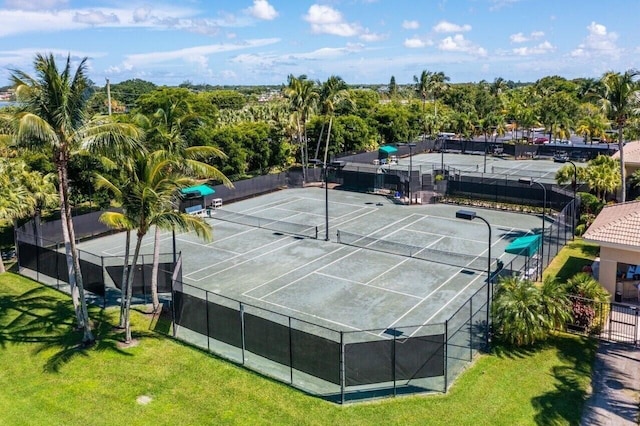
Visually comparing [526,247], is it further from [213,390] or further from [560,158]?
[560,158]

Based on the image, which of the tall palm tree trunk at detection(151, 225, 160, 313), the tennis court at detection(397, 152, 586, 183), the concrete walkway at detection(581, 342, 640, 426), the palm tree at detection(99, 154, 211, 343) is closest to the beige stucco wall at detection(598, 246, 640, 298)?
the concrete walkway at detection(581, 342, 640, 426)

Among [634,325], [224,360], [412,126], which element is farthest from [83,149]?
[412,126]

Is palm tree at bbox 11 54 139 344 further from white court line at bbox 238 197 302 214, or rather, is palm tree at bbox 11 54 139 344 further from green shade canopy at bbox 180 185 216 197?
white court line at bbox 238 197 302 214

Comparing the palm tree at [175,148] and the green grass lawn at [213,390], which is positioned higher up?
the palm tree at [175,148]

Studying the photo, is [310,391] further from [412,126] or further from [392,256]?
[412,126]

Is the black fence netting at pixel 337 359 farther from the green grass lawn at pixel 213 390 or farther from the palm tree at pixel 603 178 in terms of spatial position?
the palm tree at pixel 603 178

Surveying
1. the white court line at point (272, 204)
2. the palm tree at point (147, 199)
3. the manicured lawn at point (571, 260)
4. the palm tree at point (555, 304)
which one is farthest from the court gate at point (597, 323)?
the white court line at point (272, 204)
